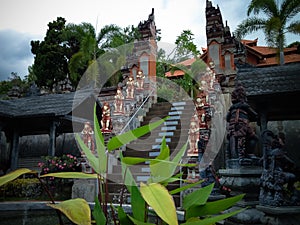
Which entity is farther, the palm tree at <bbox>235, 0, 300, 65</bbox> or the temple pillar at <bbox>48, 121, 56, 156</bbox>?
the palm tree at <bbox>235, 0, 300, 65</bbox>

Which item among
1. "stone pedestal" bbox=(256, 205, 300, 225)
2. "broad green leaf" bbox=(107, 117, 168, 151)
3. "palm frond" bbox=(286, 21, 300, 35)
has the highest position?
"palm frond" bbox=(286, 21, 300, 35)

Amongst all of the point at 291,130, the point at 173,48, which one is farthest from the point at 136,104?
the point at 173,48

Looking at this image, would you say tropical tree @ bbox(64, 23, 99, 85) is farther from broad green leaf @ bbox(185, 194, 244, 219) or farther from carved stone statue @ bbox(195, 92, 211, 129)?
broad green leaf @ bbox(185, 194, 244, 219)

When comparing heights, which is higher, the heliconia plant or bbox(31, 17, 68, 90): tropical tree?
bbox(31, 17, 68, 90): tropical tree

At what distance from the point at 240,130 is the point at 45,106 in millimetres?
10101

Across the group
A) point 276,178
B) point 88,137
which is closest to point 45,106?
point 88,137

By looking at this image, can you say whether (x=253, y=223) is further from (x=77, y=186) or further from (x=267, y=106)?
(x=267, y=106)

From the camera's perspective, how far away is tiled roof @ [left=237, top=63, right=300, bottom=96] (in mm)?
7719

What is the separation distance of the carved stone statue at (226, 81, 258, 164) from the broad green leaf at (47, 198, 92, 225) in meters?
3.26

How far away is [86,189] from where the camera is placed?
659 centimetres

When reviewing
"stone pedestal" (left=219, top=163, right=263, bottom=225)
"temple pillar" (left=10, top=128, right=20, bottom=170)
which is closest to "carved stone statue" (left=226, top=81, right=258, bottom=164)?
"stone pedestal" (left=219, top=163, right=263, bottom=225)

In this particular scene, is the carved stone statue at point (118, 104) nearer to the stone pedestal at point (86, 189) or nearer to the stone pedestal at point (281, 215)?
the stone pedestal at point (86, 189)

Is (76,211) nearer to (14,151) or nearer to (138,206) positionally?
(138,206)

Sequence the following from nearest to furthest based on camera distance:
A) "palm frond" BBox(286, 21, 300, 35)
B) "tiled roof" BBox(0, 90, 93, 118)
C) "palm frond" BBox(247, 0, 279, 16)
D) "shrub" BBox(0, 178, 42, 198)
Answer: "shrub" BBox(0, 178, 42, 198), "tiled roof" BBox(0, 90, 93, 118), "palm frond" BBox(286, 21, 300, 35), "palm frond" BBox(247, 0, 279, 16)
